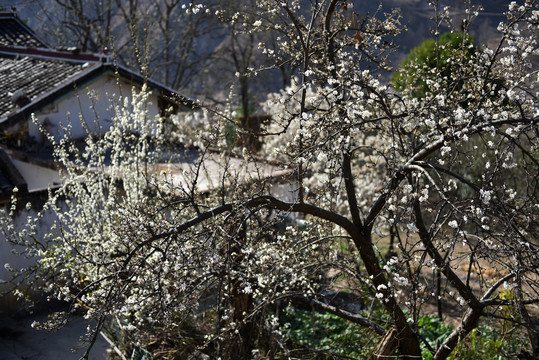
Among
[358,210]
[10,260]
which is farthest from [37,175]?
[358,210]

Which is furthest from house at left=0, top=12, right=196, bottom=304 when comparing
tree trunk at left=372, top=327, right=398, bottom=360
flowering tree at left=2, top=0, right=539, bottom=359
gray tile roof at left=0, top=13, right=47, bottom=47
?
tree trunk at left=372, top=327, right=398, bottom=360

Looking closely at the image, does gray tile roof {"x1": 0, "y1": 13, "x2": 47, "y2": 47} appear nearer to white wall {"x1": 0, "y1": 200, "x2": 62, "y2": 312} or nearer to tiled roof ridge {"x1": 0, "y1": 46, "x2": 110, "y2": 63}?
tiled roof ridge {"x1": 0, "y1": 46, "x2": 110, "y2": 63}

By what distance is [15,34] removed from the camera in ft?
53.0

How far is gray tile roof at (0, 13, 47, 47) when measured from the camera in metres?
15.6

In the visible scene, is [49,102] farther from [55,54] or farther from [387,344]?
[387,344]

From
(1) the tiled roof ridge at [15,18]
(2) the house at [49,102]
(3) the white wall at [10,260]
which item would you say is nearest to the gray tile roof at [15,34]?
(1) the tiled roof ridge at [15,18]

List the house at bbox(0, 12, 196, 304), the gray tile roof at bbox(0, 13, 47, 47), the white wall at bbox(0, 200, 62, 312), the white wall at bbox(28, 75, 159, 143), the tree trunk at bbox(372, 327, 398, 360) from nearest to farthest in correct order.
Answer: the tree trunk at bbox(372, 327, 398, 360), the white wall at bbox(0, 200, 62, 312), the house at bbox(0, 12, 196, 304), the white wall at bbox(28, 75, 159, 143), the gray tile roof at bbox(0, 13, 47, 47)

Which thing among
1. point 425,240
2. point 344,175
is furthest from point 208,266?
point 425,240

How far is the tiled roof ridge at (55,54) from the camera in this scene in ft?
41.3

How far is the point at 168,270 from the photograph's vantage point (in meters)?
4.74

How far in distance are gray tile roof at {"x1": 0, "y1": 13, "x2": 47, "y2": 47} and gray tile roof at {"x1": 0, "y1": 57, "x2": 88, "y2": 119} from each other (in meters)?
2.13

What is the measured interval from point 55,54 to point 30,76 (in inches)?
48.8

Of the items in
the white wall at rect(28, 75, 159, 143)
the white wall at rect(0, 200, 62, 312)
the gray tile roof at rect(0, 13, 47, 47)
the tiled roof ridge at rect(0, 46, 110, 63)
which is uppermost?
the gray tile roof at rect(0, 13, 47, 47)

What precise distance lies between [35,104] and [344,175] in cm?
764
